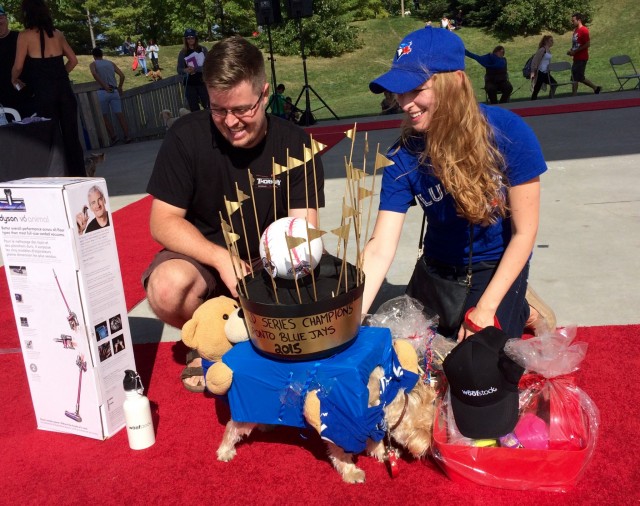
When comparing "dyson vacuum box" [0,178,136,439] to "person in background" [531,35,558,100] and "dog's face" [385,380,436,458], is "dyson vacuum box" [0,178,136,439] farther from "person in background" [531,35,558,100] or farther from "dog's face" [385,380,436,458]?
"person in background" [531,35,558,100]

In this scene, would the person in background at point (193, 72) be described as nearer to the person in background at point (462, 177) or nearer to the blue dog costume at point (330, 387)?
the person in background at point (462, 177)

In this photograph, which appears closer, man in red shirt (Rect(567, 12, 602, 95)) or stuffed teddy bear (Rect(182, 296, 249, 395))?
stuffed teddy bear (Rect(182, 296, 249, 395))

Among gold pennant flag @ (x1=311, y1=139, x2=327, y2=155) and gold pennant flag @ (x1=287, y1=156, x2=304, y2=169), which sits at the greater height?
gold pennant flag @ (x1=311, y1=139, x2=327, y2=155)

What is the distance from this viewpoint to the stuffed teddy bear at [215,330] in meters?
2.25

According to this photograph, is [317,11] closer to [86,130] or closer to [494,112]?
[86,130]

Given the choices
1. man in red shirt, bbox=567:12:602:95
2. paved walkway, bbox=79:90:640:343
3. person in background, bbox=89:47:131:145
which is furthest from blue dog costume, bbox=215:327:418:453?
man in red shirt, bbox=567:12:602:95

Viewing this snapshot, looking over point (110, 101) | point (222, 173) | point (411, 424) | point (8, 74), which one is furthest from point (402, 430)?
point (110, 101)

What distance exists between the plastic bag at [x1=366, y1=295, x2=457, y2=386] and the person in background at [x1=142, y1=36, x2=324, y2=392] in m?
0.52

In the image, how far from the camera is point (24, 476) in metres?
2.29

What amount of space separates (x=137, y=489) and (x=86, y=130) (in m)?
10.6

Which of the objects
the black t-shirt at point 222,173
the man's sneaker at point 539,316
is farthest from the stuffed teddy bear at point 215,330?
the man's sneaker at point 539,316

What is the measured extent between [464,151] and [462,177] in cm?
9

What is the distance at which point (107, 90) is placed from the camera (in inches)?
470

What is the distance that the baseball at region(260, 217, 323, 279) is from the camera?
2.00m
